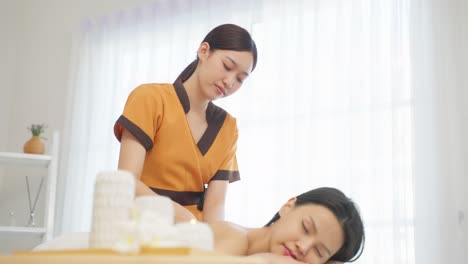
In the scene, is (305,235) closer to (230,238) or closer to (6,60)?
(230,238)

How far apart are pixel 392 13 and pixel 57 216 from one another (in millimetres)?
2453

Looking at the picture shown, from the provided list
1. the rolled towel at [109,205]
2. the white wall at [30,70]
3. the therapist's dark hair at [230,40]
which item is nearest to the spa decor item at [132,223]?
the rolled towel at [109,205]

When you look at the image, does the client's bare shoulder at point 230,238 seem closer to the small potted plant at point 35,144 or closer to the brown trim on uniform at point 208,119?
the brown trim on uniform at point 208,119

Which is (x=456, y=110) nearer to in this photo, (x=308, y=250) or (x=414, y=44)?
(x=414, y=44)

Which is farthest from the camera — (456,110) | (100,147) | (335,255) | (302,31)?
(100,147)

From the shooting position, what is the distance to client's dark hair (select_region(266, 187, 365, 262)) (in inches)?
66.6

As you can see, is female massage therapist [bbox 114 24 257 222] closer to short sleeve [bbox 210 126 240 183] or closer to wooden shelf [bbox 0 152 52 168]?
short sleeve [bbox 210 126 240 183]

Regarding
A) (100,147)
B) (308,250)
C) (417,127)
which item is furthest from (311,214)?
(100,147)

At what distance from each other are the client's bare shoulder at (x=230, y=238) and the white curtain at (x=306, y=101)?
1.49 metres

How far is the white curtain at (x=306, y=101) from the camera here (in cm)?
311

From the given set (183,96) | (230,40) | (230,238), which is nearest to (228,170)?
(183,96)

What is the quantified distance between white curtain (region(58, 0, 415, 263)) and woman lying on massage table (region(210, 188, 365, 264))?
1.37 m

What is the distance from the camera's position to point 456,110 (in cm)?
300

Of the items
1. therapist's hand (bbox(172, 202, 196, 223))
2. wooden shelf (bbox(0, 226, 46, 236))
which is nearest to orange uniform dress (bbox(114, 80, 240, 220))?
therapist's hand (bbox(172, 202, 196, 223))
